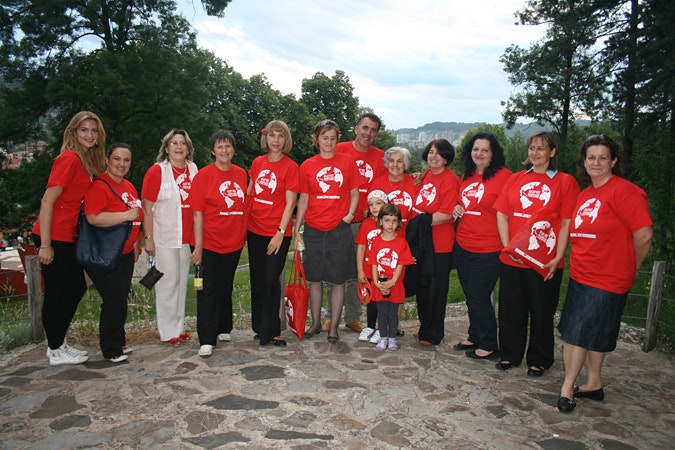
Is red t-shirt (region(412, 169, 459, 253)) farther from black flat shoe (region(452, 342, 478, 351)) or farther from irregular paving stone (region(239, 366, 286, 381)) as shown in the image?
irregular paving stone (region(239, 366, 286, 381))

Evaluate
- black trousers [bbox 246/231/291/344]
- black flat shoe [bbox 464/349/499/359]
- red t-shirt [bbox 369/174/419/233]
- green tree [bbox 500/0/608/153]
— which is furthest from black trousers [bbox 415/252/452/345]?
→ green tree [bbox 500/0/608/153]

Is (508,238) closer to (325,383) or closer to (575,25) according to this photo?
(325,383)

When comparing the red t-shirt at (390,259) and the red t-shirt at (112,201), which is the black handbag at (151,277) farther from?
the red t-shirt at (390,259)

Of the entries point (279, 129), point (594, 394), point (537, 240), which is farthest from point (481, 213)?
point (279, 129)

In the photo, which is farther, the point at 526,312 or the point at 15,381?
the point at 526,312

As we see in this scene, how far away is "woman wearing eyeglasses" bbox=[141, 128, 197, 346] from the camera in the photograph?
5109 mm

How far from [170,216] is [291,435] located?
8.69 feet

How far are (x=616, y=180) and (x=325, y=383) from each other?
289 cm

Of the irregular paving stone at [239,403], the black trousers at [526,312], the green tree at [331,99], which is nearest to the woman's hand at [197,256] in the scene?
the irregular paving stone at [239,403]

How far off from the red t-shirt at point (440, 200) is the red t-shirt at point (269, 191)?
133cm

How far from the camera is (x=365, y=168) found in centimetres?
576

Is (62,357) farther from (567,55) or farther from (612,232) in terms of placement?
(567,55)

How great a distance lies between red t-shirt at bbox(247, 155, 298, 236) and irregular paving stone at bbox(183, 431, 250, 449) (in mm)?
2233

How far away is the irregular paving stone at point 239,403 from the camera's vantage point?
13.0ft
